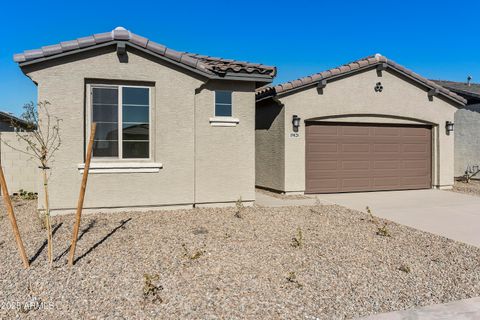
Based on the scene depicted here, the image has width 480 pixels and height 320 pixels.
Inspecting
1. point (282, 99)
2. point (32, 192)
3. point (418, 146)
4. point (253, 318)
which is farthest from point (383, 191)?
point (32, 192)

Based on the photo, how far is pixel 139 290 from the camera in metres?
4.18

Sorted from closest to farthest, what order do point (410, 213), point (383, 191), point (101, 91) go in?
point (101, 91)
point (410, 213)
point (383, 191)

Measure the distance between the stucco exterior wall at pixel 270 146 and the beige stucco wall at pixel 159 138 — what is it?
8.71 ft

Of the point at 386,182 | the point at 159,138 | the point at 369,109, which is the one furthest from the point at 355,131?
the point at 159,138

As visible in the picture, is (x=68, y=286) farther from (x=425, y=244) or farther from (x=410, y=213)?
(x=410, y=213)

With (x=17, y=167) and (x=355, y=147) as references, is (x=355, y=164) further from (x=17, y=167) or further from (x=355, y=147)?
(x=17, y=167)

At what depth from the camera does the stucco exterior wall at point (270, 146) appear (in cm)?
1176

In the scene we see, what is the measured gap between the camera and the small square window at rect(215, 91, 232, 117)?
908cm

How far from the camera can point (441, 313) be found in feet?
12.7

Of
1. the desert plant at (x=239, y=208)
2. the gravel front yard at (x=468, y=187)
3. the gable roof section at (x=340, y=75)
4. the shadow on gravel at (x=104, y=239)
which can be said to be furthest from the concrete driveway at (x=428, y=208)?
the shadow on gravel at (x=104, y=239)

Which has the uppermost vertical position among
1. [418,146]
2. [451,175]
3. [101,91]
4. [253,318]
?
[101,91]

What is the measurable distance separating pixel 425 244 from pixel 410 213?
Result: 117 inches

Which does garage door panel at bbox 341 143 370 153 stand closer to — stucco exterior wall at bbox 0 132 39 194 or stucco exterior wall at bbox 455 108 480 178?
stucco exterior wall at bbox 455 108 480 178

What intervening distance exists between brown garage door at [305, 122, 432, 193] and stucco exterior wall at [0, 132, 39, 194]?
8.68 metres
